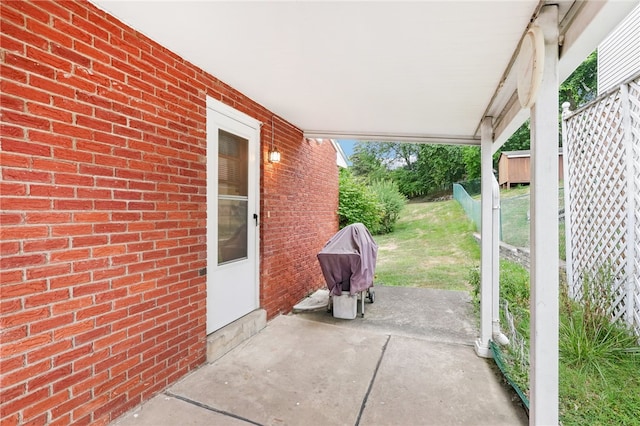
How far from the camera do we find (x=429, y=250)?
10.7m

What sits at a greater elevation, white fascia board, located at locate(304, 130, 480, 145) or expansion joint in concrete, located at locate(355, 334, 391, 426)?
white fascia board, located at locate(304, 130, 480, 145)

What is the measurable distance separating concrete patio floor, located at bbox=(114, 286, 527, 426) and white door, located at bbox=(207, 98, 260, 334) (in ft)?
1.79

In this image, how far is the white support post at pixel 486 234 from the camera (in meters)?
3.45

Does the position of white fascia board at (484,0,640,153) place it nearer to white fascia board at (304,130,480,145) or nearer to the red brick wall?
white fascia board at (304,130,480,145)

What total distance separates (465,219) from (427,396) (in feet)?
41.5

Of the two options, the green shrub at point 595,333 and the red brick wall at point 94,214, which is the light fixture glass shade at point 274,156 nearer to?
Answer: the red brick wall at point 94,214

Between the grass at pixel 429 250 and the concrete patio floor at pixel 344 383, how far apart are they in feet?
9.50

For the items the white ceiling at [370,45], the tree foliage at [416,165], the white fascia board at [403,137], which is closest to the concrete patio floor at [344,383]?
the white ceiling at [370,45]

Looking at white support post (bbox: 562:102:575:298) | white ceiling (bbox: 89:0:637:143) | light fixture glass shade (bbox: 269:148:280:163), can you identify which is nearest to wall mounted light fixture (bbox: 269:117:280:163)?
light fixture glass shade (bbox: 269:148:280:163)

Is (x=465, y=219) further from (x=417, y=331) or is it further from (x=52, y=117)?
(x=52, y=117)

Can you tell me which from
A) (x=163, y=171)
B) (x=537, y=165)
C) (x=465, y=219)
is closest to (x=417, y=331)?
(x=537, y=165)

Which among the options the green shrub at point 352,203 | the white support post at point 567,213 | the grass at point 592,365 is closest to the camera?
the grass at point 592,365

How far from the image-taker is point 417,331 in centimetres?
405

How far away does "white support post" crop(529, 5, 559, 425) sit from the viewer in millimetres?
1740
